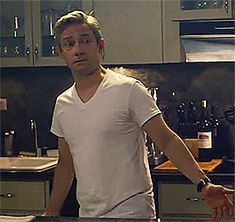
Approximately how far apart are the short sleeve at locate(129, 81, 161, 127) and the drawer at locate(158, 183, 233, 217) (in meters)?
1.10

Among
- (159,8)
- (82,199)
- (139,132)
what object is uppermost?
(159,8)

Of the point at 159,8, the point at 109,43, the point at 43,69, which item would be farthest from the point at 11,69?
the point at 159,8

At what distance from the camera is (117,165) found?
6.57 feet

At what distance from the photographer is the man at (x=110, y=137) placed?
200cm

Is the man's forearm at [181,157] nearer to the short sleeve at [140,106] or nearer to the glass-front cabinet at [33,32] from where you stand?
the short sleeve at [140,106]

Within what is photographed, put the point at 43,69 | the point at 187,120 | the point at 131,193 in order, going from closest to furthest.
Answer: the point at 131,193, the point at 187,120, the point at 43,69

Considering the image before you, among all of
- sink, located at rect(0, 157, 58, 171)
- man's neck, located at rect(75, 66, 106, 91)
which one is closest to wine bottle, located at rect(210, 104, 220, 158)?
sink, located at rect(0, 157, 58, 171)

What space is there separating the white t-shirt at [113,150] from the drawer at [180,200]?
1.00 meters

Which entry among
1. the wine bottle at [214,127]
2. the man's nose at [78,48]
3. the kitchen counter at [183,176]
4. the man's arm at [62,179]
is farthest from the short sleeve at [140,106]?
the wine bottle at [214,127]

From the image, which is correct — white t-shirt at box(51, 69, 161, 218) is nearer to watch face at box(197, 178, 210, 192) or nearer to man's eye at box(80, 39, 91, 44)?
man's eye at box(80, 39, 91, 44)

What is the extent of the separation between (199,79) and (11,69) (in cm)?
118

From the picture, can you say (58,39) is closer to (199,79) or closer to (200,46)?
(200,46)

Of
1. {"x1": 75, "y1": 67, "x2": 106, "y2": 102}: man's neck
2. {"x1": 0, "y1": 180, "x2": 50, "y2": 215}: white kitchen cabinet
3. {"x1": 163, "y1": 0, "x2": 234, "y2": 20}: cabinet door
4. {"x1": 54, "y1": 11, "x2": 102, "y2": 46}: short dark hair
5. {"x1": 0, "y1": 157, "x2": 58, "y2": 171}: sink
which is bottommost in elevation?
{"x1": 0, "y1": 180, "x2": 50, "y2": 215}: white kitchen cabinet

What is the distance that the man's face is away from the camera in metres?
2.07
